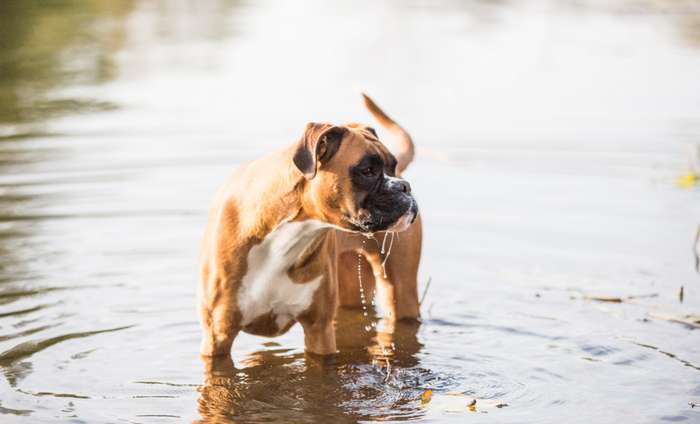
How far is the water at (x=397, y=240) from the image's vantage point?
6.53 meters

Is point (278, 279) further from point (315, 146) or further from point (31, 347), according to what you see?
point (31, 347)

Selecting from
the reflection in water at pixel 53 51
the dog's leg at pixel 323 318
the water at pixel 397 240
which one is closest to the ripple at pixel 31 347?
the water at pixel 397 240

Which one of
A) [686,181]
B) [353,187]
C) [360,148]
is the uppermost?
[360,148]

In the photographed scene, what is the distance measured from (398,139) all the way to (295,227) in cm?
177

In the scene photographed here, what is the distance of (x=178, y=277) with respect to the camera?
28.2 ft

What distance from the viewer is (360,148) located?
5.72 meters

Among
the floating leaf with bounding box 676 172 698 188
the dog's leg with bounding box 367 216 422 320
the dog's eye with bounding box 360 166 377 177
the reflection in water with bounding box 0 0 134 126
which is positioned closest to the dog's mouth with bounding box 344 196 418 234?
the dog's eye with bounding box 360 166 377 177

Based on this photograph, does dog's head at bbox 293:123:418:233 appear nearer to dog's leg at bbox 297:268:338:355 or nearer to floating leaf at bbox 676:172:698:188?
dog's leg at bbox 297:268:338:355

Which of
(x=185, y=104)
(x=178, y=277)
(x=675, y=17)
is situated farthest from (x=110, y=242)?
(x=675, y=17)

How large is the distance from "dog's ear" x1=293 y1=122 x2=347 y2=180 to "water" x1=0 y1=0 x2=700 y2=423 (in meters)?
1.41

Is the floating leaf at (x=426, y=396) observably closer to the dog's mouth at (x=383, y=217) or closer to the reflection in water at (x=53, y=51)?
the dog's mouth at (x=383, y=217)

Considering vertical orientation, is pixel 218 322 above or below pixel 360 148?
below

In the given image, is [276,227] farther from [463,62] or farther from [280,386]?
[463,62]

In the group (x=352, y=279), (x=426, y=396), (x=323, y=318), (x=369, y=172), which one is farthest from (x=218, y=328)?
(x=352, y=279)
